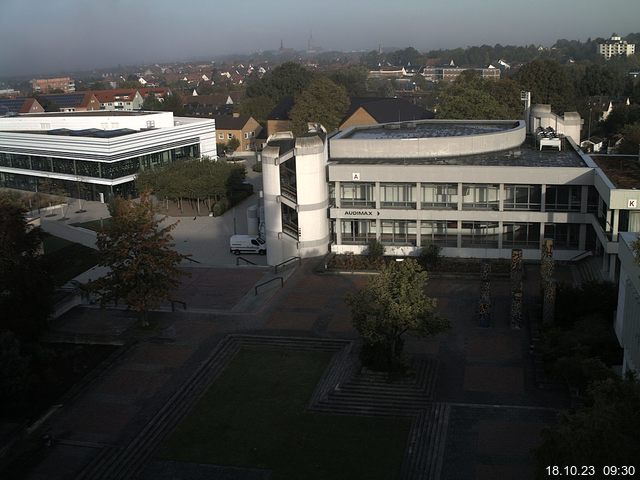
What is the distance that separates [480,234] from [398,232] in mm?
4076

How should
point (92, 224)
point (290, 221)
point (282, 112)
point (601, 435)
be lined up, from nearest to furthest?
point (601, 435)
point (290, 221)
point (92, 224)
point (282, 112)

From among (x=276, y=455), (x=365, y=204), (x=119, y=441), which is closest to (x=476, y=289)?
(x=365, y=204)

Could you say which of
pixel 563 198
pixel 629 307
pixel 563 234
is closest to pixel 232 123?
pixel 563 198

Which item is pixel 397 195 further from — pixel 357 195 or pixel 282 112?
pixel 282 112

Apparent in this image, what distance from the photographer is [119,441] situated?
19.5 meters

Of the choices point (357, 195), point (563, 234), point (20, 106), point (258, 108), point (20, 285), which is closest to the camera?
point (20, 285)

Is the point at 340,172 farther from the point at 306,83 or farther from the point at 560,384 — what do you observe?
the point at 306,83

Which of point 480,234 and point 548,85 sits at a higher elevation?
point 548,85

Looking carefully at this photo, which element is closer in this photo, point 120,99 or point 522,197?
point 522,197

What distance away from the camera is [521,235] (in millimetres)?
34344

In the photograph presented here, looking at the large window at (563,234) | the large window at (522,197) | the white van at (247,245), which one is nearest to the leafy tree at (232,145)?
the white van at (247,245)

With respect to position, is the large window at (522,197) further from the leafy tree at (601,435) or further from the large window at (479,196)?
the leafy tree at (601,435)

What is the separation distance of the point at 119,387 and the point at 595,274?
801 inches

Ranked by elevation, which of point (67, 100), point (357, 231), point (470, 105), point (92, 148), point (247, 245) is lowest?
point (247, 245)
